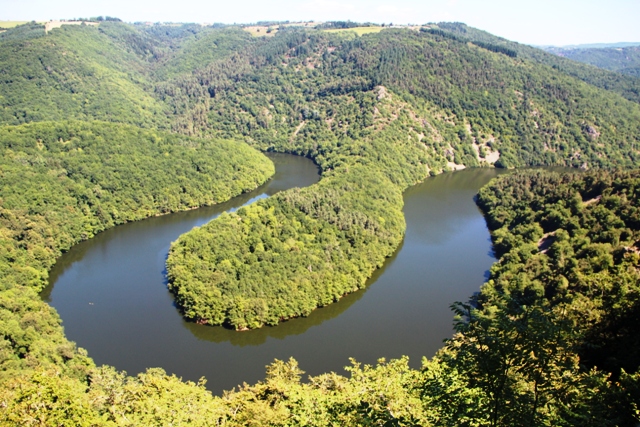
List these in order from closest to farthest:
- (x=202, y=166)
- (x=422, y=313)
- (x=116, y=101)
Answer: (x=422, y=313), (x=202, y=166), (x=116, y=101)

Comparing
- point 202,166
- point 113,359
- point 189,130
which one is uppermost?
point 189,130

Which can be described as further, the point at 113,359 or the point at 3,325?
the point at 113,359

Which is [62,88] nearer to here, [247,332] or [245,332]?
[245,332]

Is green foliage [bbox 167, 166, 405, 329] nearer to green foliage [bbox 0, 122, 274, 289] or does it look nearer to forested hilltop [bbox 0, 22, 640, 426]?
forested hilltop [bbox 0, 22, 640, 426]

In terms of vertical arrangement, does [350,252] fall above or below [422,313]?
above

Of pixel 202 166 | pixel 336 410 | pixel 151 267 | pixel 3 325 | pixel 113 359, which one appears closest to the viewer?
pixel 336 410

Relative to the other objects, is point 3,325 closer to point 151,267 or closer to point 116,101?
point 151,267

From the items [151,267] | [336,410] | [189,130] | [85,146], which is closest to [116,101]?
[189,130]
